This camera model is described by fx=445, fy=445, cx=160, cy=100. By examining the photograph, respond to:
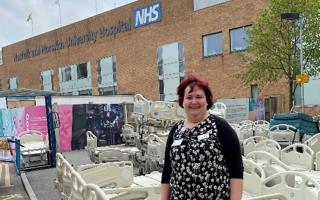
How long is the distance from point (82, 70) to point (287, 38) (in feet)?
88.2

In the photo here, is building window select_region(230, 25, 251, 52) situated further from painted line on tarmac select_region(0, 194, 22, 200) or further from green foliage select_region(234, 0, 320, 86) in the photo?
painted line on tarmac select_region(0, 194, 22, 200)

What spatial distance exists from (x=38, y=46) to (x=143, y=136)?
40164 mm

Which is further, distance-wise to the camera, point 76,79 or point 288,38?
point 76,79

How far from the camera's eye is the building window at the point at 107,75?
3866 cm

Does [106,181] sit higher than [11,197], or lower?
higher

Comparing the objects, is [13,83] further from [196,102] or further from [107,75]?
[196,102]

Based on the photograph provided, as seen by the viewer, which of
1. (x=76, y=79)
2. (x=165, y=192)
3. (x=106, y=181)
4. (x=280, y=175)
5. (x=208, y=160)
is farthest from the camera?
(x=76, y=79)

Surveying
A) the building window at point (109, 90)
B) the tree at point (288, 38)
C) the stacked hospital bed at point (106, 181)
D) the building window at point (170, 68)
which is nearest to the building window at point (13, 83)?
the building window at point (109, 90)

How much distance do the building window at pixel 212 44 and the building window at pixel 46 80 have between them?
74.7ft

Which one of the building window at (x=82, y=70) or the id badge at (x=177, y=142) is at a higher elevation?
the building window at (x=82, y=70)

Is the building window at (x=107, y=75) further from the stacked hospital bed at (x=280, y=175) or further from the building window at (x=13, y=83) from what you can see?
the stacked hospital bed at (x=280, y=175)

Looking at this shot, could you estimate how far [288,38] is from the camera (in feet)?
62.7

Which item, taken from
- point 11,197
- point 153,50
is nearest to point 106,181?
point 11,197

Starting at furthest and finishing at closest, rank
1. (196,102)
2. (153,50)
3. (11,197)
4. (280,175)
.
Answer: (153,50), (11,197), (280,175), (196,102)
